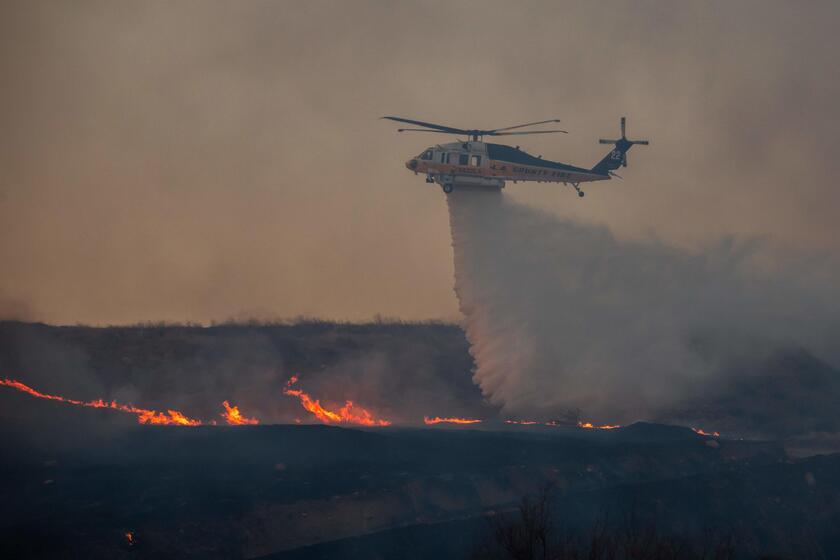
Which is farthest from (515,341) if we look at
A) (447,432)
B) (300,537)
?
(300,537)

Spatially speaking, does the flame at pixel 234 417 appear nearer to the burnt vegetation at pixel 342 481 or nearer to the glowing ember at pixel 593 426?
the burnt vegetation at pixel 342 481

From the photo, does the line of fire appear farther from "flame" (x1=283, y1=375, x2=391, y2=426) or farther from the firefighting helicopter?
the firefighting helicopter

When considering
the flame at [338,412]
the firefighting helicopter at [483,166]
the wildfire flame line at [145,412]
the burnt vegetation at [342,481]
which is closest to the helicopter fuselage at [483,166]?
the firefighting helicopter at [483,166]

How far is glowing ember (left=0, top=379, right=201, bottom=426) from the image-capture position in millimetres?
63812

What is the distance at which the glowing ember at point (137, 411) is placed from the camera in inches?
2512

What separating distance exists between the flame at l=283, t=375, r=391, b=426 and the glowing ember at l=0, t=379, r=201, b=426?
977 cm

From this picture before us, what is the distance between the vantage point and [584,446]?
64062 mm

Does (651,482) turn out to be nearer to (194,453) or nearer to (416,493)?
(416,493)

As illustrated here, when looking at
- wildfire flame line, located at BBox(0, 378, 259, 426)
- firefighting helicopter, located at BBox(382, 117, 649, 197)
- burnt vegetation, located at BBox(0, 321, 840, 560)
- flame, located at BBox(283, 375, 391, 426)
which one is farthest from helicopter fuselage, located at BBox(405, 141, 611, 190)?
wildfire flame line, located at BBox(0, 378, 259, 426)

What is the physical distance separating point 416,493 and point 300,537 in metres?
7.91

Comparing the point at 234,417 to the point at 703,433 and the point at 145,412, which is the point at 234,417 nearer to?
the point at 145,412

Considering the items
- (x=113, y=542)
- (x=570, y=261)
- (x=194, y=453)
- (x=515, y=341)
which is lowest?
(x=113, y=542)

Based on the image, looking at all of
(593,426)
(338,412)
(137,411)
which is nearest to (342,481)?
(137,411)

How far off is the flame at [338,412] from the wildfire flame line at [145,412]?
18.4 feet
